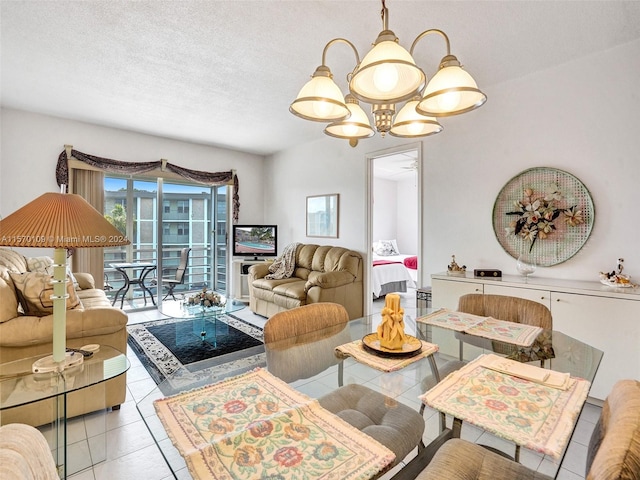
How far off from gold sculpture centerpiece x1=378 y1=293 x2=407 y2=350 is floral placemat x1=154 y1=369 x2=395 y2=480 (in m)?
0.48

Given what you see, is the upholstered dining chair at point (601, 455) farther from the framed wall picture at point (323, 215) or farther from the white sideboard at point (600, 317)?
the framed wall picture at point (323, 215)

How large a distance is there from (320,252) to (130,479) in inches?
137

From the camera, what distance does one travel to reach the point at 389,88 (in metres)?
1.43

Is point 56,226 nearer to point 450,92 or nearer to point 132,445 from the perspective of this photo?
point 132,445

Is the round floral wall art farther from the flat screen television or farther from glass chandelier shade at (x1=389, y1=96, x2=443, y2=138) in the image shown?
the flat screen television

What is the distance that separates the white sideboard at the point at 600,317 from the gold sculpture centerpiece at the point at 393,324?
1.79 metres

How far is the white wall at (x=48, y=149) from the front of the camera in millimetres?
3941

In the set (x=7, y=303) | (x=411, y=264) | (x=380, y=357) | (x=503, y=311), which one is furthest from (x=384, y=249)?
(x=7, y=303)

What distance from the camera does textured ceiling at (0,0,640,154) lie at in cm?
212

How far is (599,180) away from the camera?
8.52 feet

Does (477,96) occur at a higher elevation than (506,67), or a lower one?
lower

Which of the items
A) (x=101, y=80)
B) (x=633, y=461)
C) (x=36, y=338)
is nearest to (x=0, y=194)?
(x=101, y=80)

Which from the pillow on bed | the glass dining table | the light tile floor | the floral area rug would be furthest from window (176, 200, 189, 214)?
the glass dining table

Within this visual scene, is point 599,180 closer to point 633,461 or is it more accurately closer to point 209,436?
point 633,461
